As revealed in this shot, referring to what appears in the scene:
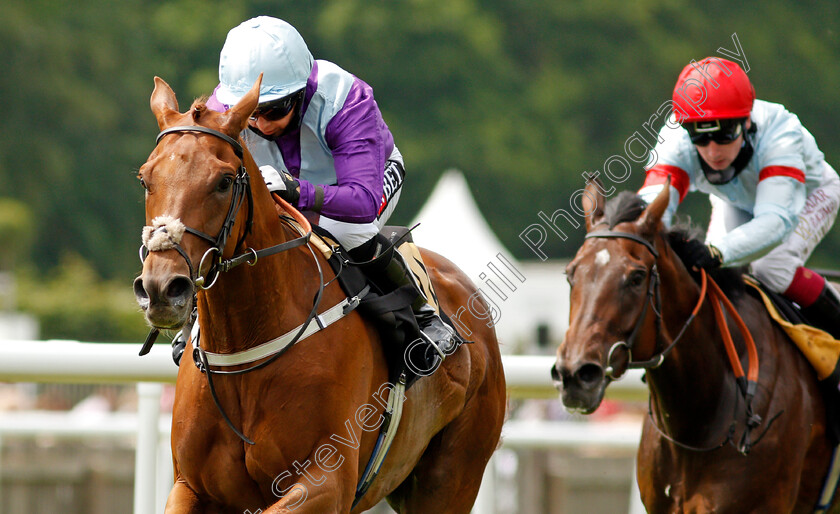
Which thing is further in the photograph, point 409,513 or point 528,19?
point 528,19

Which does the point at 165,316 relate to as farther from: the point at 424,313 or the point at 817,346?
the point at 817,346

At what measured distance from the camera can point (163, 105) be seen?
375 centimetres

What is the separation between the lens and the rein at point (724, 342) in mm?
4707

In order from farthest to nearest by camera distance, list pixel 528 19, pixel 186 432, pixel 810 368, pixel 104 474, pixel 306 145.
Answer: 1. pixel 528 19
2. pixel 104 474
3. pixel 810 368
4. pixel 306 145
5. pixel 186 432

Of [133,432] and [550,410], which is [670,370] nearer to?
[133,432]

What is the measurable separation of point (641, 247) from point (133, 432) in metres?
3.31

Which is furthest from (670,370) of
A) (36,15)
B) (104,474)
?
(36,15)

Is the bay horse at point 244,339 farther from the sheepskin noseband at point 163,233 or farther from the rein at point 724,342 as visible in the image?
the rein at point 724,342

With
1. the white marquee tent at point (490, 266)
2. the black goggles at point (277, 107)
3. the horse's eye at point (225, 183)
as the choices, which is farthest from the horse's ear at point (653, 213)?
the white marquee tent at point (490, 266)

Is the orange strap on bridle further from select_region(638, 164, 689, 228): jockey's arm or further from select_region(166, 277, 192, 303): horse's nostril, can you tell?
select_region(166, 277, 192, 303): horse's nostril

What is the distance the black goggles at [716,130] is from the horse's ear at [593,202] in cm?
58

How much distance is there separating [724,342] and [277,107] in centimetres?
225

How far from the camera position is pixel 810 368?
17.2 feet

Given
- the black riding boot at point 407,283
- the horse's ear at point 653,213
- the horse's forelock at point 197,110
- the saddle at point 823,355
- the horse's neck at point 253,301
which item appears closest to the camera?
the horse's forelock at point 197,110
